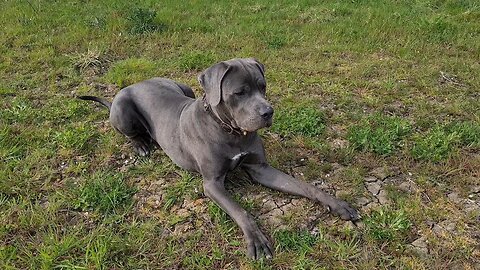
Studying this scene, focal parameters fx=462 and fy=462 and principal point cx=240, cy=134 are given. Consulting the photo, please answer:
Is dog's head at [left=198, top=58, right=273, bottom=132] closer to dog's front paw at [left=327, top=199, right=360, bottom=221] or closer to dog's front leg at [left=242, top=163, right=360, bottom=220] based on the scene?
dog's front leg at [left=242, top=163, right=360, bottom=220]

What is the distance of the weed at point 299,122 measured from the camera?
4.36 m

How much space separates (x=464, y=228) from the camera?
316 cm

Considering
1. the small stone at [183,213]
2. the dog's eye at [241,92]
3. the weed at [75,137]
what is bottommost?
the weed at [75,137]

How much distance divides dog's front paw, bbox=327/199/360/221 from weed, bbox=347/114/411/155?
0.94 meters

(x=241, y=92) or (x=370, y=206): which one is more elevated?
(x=241, y=92)

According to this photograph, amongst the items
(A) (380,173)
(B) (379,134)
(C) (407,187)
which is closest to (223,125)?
(A) (380,173)

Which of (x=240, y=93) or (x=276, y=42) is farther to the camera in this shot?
(x=276, y=42)

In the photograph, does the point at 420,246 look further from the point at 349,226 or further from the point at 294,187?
the point at 294,187

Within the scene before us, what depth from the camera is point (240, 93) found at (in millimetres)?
3109

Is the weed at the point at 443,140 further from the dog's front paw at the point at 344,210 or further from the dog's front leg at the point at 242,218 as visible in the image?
the dog's front leg at the point at 242,218

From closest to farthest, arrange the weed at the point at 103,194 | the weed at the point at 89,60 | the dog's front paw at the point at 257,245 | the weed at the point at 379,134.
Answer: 1. the dog's front paw at the point at 257,245
2. the weed at the point at 103,194
3. the weed at the point at 379,134
4. the weed at the point at 89,60

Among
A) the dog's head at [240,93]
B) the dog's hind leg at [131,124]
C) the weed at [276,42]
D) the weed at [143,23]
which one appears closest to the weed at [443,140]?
the dog's head at [240,93]

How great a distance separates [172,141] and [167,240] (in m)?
0.93

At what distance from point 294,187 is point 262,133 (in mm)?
977
